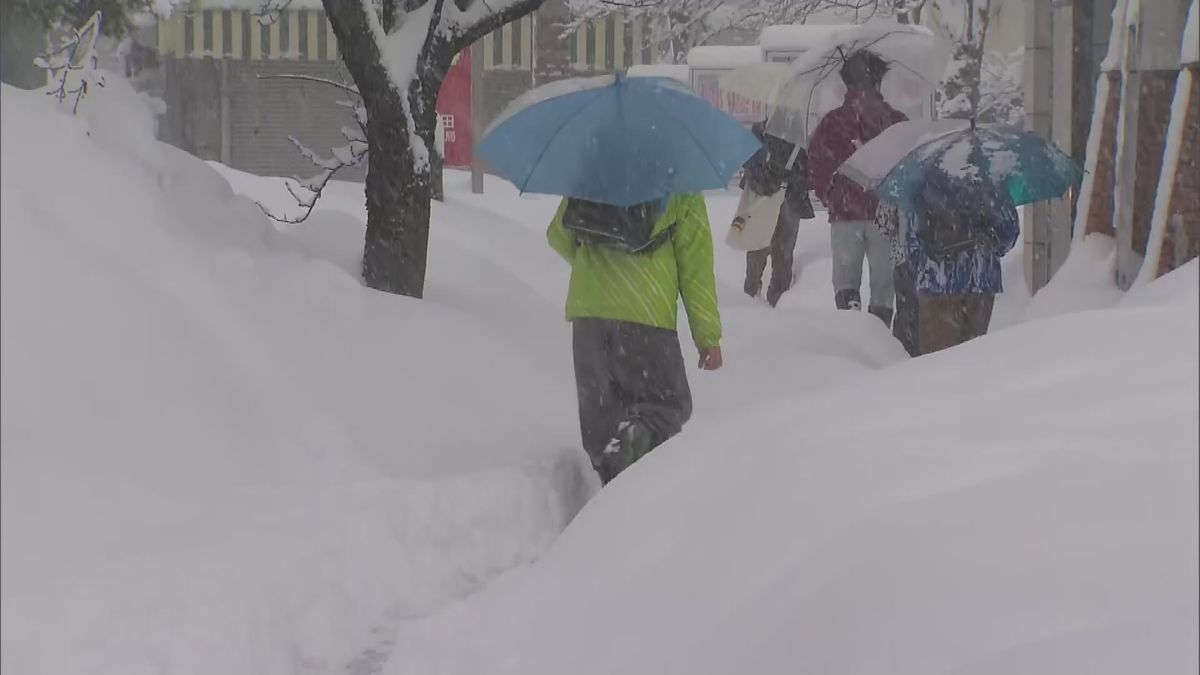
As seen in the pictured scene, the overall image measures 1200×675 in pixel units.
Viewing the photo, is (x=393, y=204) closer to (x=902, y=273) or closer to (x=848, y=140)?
(x=902, y=273)

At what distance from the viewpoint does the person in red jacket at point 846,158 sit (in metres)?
11.7

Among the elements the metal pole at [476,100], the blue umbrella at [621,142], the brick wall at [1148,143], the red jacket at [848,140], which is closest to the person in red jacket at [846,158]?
the red jacket at [848,140]

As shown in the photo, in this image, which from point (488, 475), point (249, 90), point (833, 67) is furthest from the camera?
point (249, 90)

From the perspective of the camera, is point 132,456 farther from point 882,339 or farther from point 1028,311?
point 1028,311

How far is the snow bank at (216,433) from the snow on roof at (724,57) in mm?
15057

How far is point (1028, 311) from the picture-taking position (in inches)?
519

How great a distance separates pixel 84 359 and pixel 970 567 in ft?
13.9

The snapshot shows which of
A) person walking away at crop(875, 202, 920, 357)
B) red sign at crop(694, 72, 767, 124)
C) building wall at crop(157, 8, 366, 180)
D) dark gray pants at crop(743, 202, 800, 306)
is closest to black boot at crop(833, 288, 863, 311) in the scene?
person walking away at crop(875, 202, 920, 357)

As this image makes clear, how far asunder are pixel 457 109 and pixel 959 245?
1328 centimetres

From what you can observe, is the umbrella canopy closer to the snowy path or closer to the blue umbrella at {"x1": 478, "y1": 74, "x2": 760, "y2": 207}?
the snowy path

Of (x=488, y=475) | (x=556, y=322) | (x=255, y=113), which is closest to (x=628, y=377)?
(x=488, y=475)

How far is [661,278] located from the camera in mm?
6367

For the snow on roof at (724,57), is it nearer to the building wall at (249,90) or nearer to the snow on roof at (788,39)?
the snow on roof at (788,39)

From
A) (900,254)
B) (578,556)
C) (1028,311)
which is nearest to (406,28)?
(900,254)
